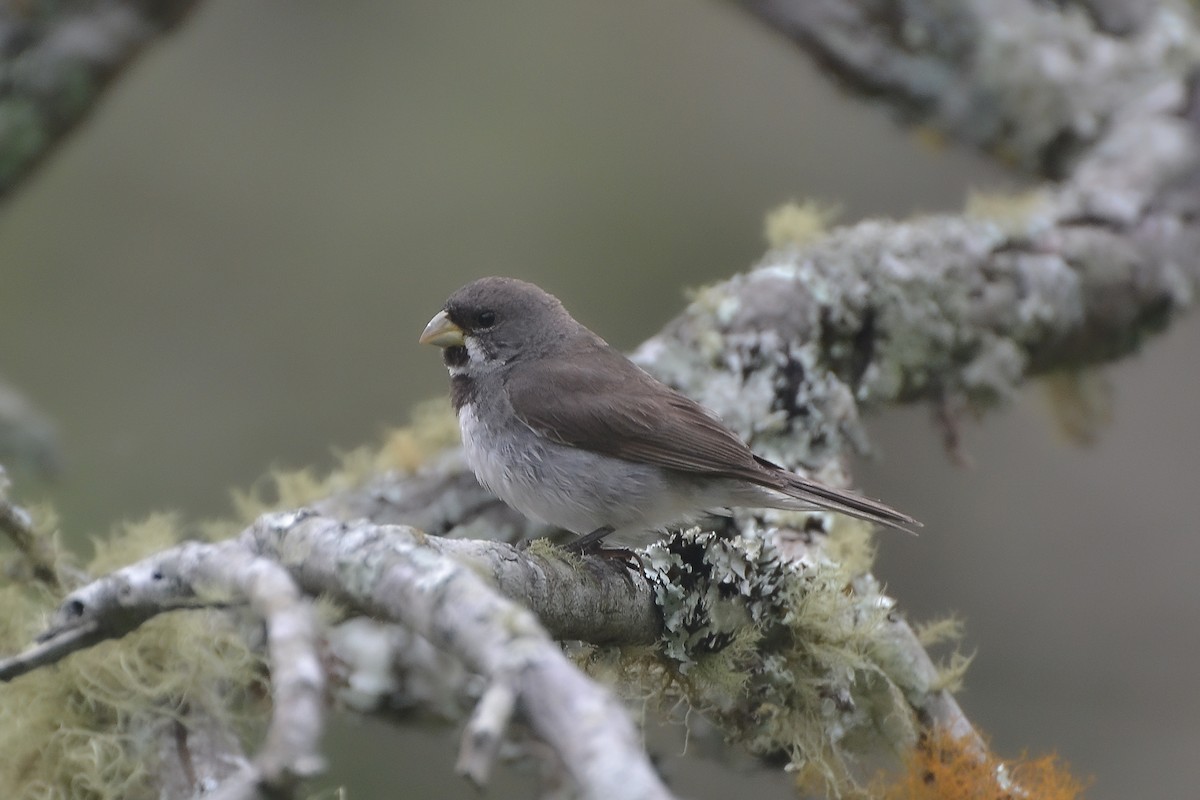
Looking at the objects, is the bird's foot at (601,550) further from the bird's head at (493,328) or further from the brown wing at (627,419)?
the bird's head at (493,328)

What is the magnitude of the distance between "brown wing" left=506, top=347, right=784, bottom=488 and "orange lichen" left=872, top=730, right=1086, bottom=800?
87 centimetres

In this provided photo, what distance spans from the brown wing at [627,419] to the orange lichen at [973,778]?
87 centimetres

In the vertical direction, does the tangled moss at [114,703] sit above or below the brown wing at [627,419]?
below

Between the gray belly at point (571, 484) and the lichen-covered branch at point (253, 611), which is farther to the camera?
the gray belly at point (571, 484)

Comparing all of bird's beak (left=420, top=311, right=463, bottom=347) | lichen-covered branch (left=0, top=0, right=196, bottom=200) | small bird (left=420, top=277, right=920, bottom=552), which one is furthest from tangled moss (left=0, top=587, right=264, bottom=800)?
lichen-covered branch (left=0, top=0, right=196, bottom=200)

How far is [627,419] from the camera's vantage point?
147 inches

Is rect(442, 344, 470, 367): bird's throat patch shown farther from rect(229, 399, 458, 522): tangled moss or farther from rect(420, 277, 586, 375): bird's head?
rect(229, 399, 458, 522): tangled moss

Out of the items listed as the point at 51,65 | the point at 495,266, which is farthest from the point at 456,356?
the point at 495,266

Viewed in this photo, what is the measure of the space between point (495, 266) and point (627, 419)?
4701 millimetres

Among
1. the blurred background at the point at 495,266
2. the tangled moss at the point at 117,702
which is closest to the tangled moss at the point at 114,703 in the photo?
the tangled moss at the point at 117,702

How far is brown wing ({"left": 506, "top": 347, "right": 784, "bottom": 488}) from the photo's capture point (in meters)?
3.60

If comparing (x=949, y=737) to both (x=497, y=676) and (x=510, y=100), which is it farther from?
(x=510, y=100)

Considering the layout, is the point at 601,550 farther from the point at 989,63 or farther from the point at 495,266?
the point at 495,266

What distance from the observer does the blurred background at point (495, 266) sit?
735 centimetres
